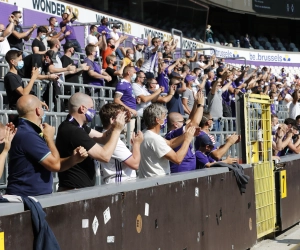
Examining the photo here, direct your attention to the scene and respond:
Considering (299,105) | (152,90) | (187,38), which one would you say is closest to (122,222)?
(152,90)

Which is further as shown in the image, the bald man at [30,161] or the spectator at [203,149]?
the spectator at [203,149]

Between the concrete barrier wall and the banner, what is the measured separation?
10037 mm

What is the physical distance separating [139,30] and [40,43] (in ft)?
46.3

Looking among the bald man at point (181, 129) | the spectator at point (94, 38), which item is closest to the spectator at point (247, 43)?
the spectator at point (94, 38)

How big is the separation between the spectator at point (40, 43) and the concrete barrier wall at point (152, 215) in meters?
4.72

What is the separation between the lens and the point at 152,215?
680 cm

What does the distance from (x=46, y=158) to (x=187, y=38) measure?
89.8 ft

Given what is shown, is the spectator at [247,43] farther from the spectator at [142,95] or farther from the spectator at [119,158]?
the spectator at [119,158]

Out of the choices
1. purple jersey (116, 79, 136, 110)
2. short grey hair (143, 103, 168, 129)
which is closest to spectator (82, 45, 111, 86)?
purple jersey (116, 79, 136, 110)

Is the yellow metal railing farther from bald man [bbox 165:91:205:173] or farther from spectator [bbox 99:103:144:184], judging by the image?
spectator [bbox 99:103:144:184]

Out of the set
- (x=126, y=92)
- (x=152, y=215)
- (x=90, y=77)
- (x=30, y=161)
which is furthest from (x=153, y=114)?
(x=90, y=77)

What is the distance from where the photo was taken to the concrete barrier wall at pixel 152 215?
5.13 m

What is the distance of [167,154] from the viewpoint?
298 inches

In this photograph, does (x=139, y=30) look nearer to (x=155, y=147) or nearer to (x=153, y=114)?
(x=153, y=114)
